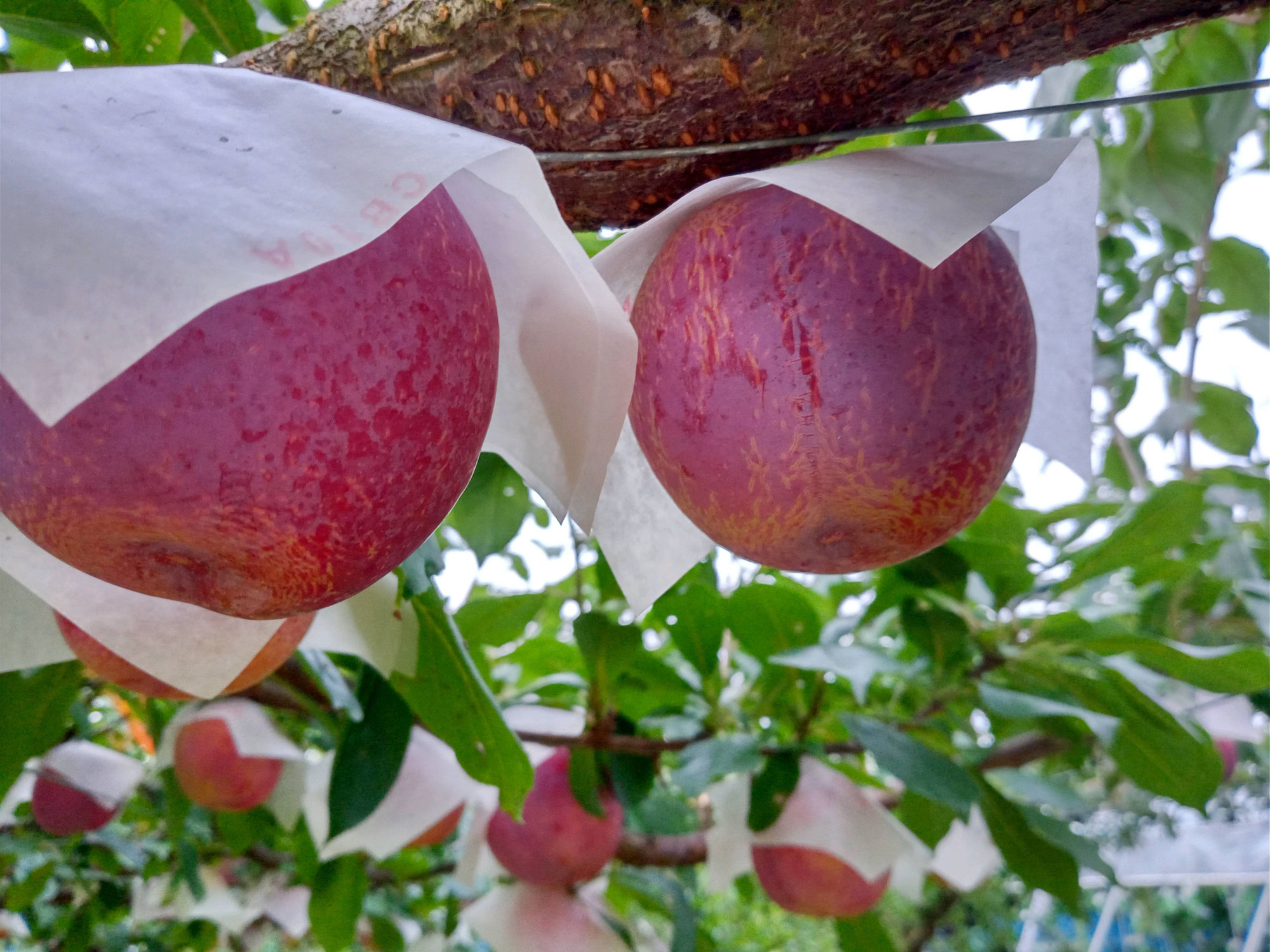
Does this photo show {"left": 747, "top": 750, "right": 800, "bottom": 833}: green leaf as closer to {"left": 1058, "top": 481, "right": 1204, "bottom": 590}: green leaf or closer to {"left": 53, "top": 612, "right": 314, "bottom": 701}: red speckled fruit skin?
{"left": 1058, "top": 481, "right": 1204, "bottom": 590}: green leaf

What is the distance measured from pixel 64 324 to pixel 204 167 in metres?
0.06

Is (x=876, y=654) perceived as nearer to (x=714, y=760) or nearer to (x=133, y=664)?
(x=714, y=760)

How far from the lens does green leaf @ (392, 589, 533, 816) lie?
0.60m

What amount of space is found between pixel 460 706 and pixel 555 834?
39cm

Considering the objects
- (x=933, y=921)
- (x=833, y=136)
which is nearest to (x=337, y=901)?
(x=833, y=136)

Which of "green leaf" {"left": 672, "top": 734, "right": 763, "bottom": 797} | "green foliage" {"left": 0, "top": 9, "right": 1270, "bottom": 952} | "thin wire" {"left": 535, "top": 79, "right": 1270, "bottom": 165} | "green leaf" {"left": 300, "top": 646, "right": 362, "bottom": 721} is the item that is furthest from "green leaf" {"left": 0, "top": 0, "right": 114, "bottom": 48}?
"green leaf" {"left": 672, "top": 734, "right": 763, "bottom": 797}

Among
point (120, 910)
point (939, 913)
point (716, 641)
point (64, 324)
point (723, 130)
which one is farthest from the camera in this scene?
point (939, 913)

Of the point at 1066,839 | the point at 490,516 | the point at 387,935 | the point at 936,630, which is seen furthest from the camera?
the point at 387,935

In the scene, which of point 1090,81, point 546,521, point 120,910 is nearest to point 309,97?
point 546,521

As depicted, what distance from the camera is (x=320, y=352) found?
259 millimetres

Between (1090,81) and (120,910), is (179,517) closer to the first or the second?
(1090,81)

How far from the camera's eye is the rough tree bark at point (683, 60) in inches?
12.4

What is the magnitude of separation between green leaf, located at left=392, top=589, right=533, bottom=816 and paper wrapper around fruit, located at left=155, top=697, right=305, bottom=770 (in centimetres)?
43

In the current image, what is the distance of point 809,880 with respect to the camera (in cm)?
94
